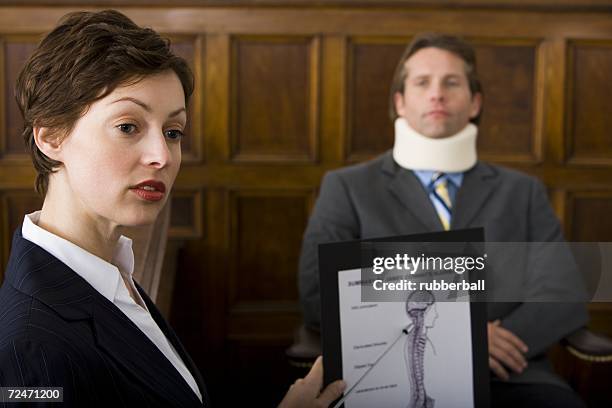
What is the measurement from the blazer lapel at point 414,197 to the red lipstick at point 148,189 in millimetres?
1335

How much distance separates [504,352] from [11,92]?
192 centimetres

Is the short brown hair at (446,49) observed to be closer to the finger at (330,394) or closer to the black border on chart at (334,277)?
the black border on chart at (334,277)

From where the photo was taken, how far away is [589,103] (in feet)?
10.1

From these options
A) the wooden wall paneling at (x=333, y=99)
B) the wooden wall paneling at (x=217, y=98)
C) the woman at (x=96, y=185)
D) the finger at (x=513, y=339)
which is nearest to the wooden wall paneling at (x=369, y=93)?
the wooden wall paneling at (x=333, y=99)

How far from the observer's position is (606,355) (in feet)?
6.69

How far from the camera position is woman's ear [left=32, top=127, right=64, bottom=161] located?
1040mm

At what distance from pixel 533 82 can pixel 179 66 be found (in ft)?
7.33

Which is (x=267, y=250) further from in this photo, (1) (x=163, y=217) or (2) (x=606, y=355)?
(2) (x=606, y=355)

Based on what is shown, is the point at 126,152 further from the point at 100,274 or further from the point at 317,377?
the point at 317,377

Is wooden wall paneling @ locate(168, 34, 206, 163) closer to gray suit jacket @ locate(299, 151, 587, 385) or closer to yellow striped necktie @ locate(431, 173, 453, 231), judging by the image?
gray suit jacket @ locate(299, 151, 587, 385)

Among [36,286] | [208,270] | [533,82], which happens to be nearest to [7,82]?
[208,270]

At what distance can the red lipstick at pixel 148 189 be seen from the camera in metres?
1.05

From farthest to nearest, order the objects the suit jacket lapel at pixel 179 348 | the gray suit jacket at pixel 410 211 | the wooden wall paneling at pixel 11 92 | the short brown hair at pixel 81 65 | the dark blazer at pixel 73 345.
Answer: the wooden wall paneling at pixel 11 92
the gray suit jacket at pixel 410 211
the suit jacket lapel at pixel 179 348
the short brown hair at pixel 81 65
the dark blazer at pixel 73 345

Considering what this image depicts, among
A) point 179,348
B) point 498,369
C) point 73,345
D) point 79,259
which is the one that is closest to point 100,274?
point 79,259
